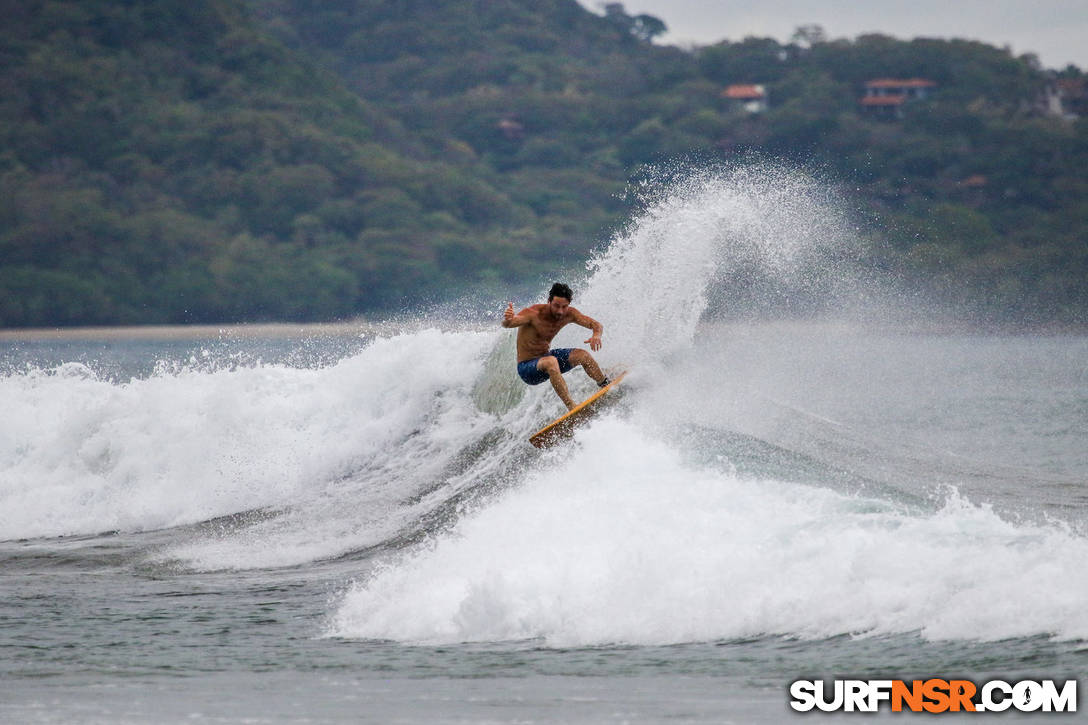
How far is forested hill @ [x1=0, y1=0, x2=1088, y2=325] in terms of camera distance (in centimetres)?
9225

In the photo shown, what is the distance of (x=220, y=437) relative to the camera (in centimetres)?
1909

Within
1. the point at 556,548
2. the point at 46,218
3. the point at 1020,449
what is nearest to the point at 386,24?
the point at 46,218

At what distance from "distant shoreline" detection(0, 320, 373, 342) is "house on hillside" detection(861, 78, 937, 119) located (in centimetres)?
4451

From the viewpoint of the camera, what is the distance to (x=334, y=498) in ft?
55.1

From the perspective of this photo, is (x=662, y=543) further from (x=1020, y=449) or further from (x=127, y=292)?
(x=127, y=292)

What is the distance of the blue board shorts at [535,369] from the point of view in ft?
46.8

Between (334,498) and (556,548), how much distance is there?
233 inches

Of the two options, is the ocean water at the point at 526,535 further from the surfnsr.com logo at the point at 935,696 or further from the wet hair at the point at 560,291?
the wet hair at the point at 560,291

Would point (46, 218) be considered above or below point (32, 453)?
above

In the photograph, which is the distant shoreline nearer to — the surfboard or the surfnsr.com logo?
the surfboard

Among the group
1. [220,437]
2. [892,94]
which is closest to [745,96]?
[892,94]

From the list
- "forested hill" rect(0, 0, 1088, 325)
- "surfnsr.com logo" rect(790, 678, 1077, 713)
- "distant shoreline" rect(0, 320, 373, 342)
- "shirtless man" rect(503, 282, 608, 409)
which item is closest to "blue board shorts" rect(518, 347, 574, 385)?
"shirtless man" rect(503, 282, 608, 409)

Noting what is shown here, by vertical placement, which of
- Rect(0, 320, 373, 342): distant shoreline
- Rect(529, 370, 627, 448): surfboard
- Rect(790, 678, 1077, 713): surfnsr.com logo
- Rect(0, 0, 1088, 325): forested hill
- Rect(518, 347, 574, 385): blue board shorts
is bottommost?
Rect(790, 678, 1077, 713): surfnsr.com logo

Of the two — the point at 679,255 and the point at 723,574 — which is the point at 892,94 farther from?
the point at 723,574
